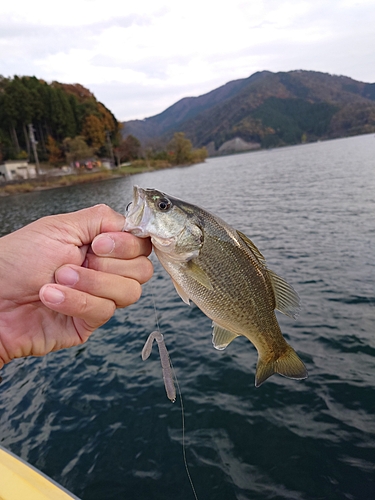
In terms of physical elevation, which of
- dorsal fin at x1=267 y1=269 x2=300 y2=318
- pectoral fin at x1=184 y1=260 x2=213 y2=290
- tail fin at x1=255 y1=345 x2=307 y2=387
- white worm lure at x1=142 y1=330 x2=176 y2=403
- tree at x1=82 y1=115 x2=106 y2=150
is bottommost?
tail fin at x1=255 y1=345 x2=307 y2=387

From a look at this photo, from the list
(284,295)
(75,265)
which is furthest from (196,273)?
(75,265)

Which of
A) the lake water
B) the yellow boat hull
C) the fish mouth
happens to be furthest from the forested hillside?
the fish mouth

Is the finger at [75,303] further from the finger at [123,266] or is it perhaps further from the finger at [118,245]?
the finger at [118,245]

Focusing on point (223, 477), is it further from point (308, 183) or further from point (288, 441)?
point (308, 183)

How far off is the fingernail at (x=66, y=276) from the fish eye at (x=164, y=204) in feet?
2.54

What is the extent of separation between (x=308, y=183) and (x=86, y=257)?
32.1 m

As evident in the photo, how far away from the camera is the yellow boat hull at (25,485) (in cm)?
272

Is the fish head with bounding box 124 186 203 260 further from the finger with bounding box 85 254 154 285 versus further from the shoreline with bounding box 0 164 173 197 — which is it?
the shoreline with bounding box 0 164 173 197

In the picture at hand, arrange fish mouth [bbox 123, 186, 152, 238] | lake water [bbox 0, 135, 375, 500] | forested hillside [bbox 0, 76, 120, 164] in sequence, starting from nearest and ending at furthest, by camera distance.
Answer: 1. fish mouth [bbox 123, 186, 152, 238]
2. lake water [bbox 0, 135, 375, 500]
3. forested hillside [bbox 0, 76, 120, 164]

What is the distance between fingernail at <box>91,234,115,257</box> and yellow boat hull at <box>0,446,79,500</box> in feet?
→ 7.10

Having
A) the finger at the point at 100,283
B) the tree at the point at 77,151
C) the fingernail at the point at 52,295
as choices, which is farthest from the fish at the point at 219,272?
the tree at the point at 77,151

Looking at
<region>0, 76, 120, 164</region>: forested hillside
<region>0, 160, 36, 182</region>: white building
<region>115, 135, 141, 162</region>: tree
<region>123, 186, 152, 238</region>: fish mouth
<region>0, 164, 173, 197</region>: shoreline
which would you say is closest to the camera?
<region>123, 186, 152, 238</region>: fish mouth

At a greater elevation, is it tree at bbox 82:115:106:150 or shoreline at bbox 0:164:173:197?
tree at bbox 82:115:106:150

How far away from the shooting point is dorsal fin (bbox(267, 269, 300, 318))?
2.74 meters
